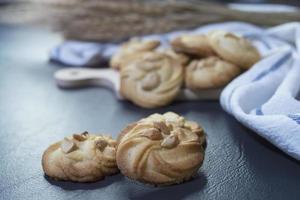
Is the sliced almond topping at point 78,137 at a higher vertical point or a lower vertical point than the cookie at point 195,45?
lower

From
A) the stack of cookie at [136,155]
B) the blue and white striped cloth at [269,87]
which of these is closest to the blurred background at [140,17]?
the blue and white striped cloth at [269,87]

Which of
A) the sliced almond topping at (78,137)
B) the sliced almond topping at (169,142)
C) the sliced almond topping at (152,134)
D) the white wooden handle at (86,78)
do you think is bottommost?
the white wooden handle at (86,78)

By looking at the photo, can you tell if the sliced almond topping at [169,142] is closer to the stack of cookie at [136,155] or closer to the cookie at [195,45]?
the stack of cookie at [136,155]

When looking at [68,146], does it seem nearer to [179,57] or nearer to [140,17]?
[179,57]

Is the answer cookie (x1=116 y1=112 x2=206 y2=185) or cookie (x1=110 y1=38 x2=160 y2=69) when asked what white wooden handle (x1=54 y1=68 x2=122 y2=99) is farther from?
cookie (x1=116 y1=112 x2=206 y2=185)

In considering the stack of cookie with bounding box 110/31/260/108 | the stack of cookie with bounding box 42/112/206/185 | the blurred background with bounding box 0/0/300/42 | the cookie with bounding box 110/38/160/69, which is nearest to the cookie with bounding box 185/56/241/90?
the stack of cookie with bounding box 110/31/260/108
